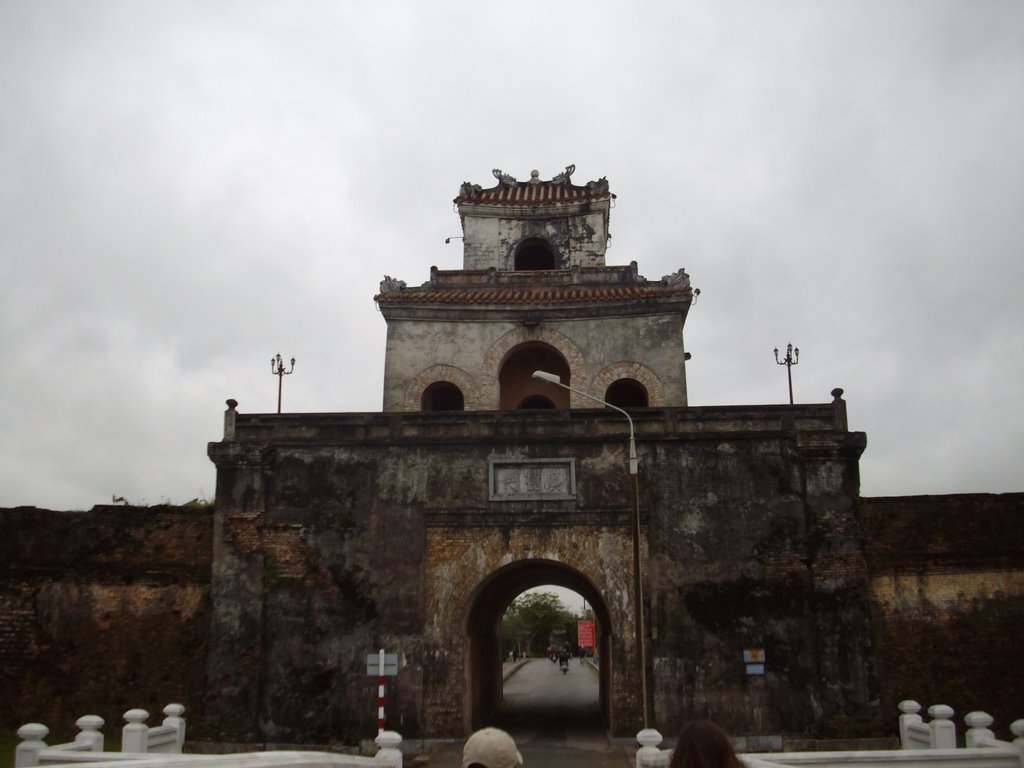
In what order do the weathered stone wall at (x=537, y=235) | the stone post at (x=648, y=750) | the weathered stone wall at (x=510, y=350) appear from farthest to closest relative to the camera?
the weathered stone wall at (x=537, y=235) → the weathered stone wall at (x=510, y=350) → the stone post at (x=648, y=750)

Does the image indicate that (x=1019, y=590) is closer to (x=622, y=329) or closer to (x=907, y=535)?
(x=907, y=535)

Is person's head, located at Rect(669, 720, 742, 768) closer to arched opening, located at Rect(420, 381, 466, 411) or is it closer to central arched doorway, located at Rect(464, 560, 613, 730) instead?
central arched doorway, located at Rect(464, 560, 613, 730)

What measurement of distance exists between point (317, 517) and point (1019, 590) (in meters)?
12.7

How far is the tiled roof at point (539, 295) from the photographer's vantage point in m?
21.5

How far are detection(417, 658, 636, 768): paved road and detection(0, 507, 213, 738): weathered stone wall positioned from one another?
17.2 ft

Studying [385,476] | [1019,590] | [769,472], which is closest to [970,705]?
[1019,590]

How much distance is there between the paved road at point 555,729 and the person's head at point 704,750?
11037 millimetres

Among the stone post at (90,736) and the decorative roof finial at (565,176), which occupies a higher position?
the decorative roof finial at (565,176)

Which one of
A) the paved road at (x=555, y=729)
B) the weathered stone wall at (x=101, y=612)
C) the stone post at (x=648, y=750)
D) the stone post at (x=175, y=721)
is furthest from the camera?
the weathered stone wall at (x=101, y=612)

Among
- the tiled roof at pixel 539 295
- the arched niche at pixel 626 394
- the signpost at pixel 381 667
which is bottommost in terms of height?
the signpost at pixel 381 667

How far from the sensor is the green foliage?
6253 centimetres

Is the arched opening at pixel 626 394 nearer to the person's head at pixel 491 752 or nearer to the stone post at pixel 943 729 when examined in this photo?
the stone post at pixel 943 729

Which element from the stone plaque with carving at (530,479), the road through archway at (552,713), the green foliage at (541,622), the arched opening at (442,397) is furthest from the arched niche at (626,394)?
the green foliage at (541,622)

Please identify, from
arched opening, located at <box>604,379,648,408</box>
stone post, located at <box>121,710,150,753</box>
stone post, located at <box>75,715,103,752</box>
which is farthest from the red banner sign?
stone post, located at <box>75,715,103,752</box>
